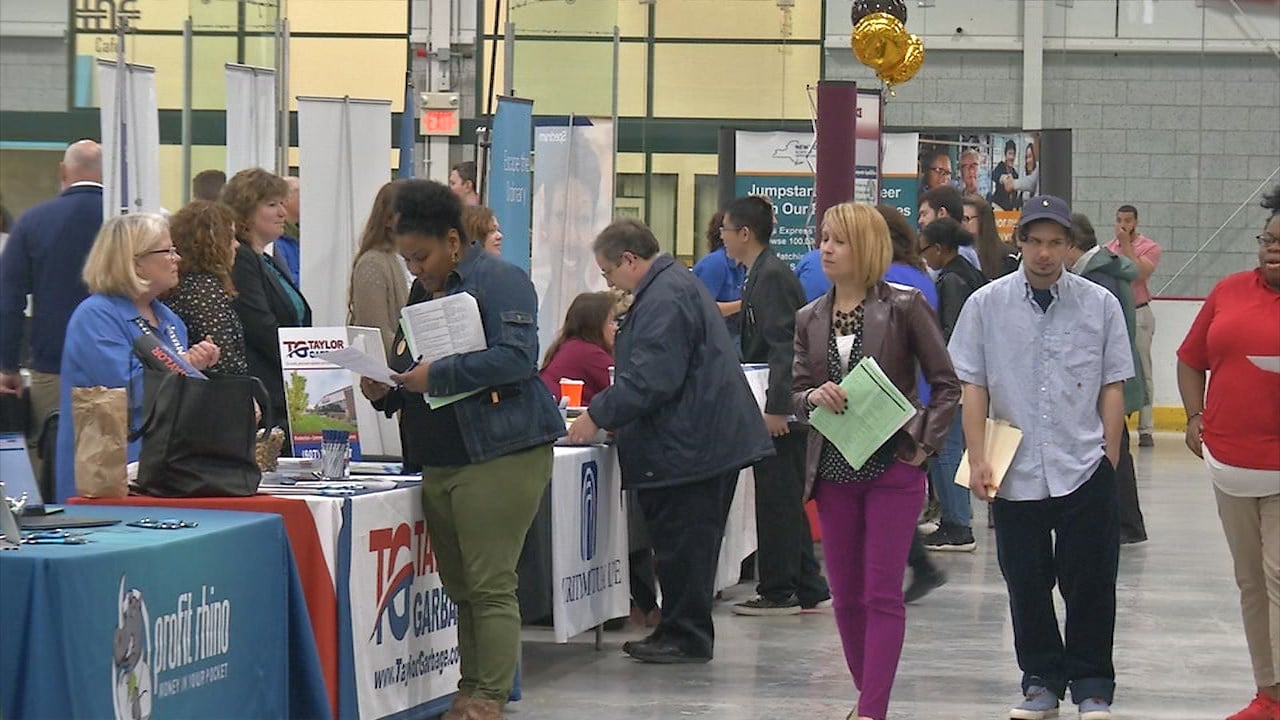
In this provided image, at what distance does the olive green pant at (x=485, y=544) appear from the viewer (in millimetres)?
5781

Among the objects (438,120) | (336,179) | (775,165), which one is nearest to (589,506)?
(336,179)

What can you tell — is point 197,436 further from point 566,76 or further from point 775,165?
point 775,165

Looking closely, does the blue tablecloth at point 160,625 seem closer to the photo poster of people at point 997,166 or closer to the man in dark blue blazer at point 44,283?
the man in dark blue blazer at point 44,283

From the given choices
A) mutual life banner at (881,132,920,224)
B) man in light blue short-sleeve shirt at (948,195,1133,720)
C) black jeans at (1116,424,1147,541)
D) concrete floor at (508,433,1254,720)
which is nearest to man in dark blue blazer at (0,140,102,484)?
concrete floor at (508,433,1254,720)

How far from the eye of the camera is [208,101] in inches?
470

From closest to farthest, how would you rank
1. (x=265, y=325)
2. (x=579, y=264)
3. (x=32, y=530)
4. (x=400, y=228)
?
(x=32, y=530)
(x=400, y=228)
(x=265, y=325)
(x=579, y=264)

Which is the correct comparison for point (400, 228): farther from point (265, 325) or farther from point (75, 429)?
point (265, 325)

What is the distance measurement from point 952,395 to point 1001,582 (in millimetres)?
4134

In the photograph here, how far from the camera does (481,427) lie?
5.76 meters

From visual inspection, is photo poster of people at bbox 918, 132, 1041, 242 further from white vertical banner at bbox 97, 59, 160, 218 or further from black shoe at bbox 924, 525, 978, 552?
white vertical banner at bbox 97, 59, 160, 218

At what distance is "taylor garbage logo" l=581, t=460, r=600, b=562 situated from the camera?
734 cm

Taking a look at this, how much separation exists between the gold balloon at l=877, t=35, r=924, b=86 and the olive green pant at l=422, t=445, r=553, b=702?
17.6ft

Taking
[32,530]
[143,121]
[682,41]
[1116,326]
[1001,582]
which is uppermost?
[682,41]

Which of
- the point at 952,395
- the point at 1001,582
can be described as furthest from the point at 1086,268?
the point at 952,395
